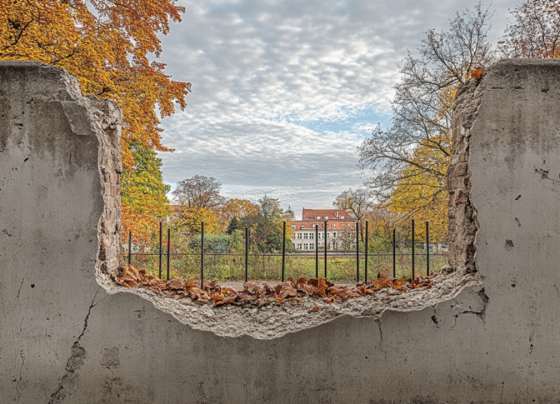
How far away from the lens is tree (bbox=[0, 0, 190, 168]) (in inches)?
228

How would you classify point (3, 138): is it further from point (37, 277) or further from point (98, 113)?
point (37, 277)

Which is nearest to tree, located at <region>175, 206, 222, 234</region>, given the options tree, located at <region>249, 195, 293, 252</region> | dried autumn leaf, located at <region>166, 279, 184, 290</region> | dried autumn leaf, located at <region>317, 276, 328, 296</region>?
tree, located at <region>249, 195, 293, 252</region>

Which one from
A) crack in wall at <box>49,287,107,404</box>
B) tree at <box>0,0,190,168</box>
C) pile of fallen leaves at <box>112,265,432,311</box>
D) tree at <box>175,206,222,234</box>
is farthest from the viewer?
tree at <box>175,206,222,234</box>

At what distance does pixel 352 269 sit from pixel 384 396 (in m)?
7.50

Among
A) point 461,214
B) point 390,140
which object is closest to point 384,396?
point 461,214

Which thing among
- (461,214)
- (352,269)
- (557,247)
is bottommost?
(352,269)

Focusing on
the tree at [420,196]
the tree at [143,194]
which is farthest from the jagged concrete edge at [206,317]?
the tree at [420,196]

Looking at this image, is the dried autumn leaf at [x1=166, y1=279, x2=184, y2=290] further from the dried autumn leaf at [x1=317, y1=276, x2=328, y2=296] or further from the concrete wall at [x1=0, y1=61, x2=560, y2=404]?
the dried autumn leaf at [x1=317, y1=276, x2=328, y2=296]

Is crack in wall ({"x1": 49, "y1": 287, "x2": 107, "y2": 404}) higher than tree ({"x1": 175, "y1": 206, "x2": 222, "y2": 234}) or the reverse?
the reverse

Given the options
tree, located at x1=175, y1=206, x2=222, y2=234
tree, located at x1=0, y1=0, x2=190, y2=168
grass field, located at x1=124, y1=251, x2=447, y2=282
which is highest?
tree, located at x1=0, y1=0, x2=190, y2=168

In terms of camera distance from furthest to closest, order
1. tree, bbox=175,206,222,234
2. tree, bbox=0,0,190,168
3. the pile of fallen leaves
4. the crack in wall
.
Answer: tree, bbox=175,206,222,234 → tree, bbox=0,0,190,168 → the pile of fallen leaves → the crack in wall

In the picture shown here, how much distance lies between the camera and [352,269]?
9.70 meters

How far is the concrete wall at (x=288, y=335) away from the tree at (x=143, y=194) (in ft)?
21.1

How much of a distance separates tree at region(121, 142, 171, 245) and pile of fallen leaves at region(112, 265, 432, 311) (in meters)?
6.22
